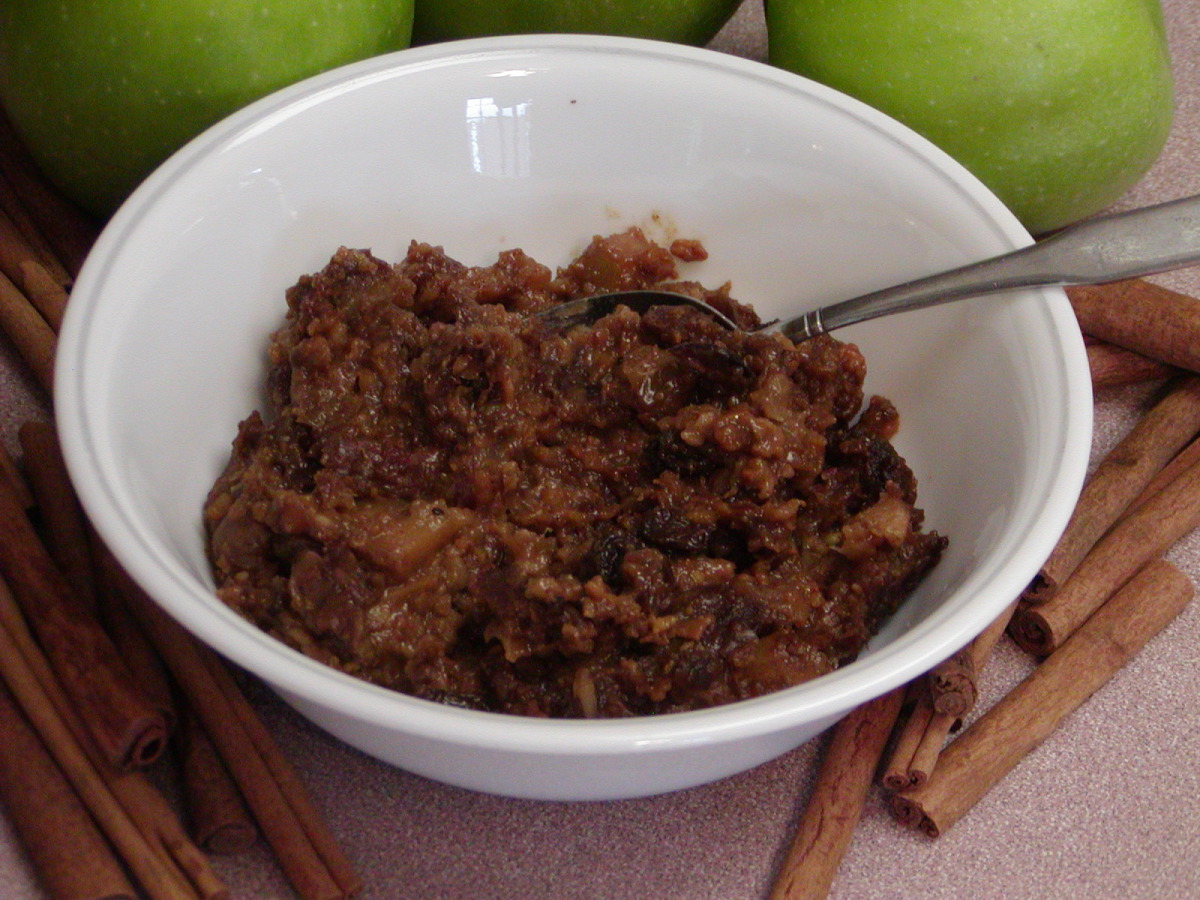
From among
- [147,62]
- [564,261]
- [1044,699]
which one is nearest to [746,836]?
[1044,699]

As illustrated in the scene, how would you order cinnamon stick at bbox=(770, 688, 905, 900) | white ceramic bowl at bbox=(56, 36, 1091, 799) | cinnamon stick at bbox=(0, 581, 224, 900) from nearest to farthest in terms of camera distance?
white ceramic bowl at bbox=(56, 36, 1091, 799)
cinnamon stick at bbox=(0, 581, 224, 900)
cinnamon stick at bbox=(770, 688, 905, 900)

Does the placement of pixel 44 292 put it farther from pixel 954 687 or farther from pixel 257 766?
pixel 954 687

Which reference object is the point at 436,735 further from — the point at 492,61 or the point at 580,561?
the point at 492,61

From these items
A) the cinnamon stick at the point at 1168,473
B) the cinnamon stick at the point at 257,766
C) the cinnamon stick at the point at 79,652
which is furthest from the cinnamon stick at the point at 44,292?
the cinnamon stick at the point at 1168,473

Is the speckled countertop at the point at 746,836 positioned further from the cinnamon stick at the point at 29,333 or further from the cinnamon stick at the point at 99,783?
the cinnamon stick at the point at 29,333

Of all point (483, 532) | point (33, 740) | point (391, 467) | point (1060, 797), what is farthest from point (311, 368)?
point (1060, 797)

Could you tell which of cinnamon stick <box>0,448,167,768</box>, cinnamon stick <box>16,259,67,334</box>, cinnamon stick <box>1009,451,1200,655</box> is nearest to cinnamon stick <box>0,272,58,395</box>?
cinnamon stick <box>16,259,67,334</box>

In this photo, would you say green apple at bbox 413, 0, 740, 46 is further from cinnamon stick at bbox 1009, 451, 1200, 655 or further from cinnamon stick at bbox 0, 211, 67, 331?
cinnamon stick at bbox 1009, 451, 1200, 655
